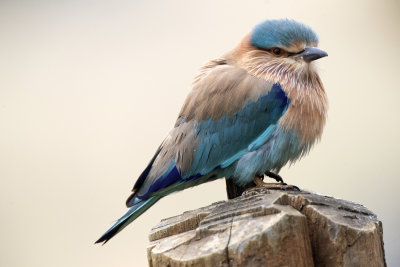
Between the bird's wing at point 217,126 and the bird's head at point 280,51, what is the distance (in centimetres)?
12

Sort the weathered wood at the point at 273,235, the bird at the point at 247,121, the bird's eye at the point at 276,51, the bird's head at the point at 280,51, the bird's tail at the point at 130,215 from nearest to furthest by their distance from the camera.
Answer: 1. the weathered wood at the point at 273,235
2. the bird's tail at the point at 130,215
3. the bird at the point at 247,121
4. the bird's head at the point at 280,51
5. the bird's eye at the point at 276,51

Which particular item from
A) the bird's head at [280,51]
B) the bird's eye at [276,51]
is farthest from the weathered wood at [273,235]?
the bird's eye at [276,51]

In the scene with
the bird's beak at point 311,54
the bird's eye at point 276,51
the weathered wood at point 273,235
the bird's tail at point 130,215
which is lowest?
the bird's tail at point 130,215

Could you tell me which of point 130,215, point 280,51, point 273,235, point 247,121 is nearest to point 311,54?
point 280,51

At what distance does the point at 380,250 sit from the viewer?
229cm

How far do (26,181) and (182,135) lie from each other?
2638 mm

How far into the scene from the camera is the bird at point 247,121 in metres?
3.74

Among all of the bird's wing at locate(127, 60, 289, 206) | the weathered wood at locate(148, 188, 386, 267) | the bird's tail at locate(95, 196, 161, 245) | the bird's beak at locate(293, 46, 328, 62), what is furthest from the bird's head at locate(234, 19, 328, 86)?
the weathered wood at locate(148, 188, 386, 267)

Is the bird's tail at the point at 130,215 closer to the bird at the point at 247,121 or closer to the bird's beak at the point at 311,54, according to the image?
the bird at the point at 247,121

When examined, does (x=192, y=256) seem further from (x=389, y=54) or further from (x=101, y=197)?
(x=389, y=54)

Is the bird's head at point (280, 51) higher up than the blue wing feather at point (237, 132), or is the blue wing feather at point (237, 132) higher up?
the bird's head at point (280, 51)

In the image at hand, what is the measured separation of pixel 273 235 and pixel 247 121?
1855 mm

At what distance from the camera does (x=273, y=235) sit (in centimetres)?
204

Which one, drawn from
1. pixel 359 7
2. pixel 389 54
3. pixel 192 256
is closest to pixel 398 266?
pixel 389 54
